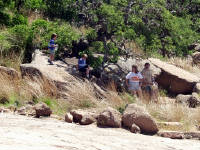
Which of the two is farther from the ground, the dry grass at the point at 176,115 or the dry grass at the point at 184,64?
the dry grass at the point at 184,64

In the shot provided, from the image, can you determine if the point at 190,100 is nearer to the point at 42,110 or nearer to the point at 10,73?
the point at 10,73

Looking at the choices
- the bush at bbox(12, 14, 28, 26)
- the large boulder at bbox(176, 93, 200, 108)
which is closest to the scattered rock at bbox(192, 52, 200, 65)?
the large boulder at bbox(176, 93, 200, 108)

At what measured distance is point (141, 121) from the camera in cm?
1033

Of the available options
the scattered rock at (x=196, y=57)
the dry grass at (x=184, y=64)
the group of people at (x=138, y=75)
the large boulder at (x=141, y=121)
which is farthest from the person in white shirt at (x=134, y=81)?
the scattered rock at (x=196, y=57)

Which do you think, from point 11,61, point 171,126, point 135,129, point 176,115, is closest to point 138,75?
point 176,115

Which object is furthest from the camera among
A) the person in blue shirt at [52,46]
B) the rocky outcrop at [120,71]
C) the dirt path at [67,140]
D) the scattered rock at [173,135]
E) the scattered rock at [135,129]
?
the rocky outcrop at [120,71]

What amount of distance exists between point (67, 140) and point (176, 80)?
1020cm

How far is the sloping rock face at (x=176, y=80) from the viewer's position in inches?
669

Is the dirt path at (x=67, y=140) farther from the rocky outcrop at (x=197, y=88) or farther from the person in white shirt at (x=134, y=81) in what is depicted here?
the rocky outcrop at (x=197, y=88)

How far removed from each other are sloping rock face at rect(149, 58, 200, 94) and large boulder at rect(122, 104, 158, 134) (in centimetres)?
687

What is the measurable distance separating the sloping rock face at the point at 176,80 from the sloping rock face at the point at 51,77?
163 inches

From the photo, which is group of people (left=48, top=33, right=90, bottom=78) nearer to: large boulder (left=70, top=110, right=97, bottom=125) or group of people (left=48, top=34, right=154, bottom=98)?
group of people (left=48, top=34, right=154, bottom=98)

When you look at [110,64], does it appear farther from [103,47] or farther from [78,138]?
[78,138]

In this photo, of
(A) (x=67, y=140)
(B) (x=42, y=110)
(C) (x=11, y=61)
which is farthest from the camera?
(C) (x=11, y=61)
